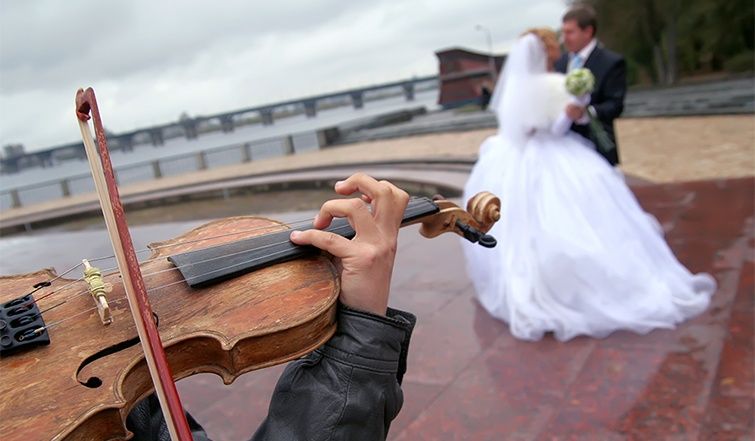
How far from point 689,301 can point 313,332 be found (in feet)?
10.0

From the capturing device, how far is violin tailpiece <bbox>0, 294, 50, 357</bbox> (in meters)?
0.94

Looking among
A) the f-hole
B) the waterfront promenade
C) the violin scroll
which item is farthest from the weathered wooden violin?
the waterfront promenade

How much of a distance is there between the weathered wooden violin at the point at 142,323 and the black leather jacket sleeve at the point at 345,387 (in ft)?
0.18

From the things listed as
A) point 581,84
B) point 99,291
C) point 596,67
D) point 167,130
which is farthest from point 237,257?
point 167,130

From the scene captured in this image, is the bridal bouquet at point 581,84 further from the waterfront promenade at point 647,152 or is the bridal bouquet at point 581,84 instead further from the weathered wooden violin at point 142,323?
the waterfront promenade at point 647,152

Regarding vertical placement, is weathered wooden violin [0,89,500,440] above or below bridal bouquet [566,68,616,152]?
below

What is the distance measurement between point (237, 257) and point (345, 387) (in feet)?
1.17

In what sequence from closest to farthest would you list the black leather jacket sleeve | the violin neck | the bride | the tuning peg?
the black leather jacket sleeve
the violin neck
the tuning peg
the bride

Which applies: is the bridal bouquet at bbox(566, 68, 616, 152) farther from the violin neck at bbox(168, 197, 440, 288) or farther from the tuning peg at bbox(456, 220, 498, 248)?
the violin neck at bbox(168, 197, 440, 288)

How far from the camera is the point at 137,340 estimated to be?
3.27 ft

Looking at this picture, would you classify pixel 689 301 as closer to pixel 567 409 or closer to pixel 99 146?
pixel 567 409

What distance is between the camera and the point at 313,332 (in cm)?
105

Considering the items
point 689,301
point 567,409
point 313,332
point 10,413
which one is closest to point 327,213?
point 313,332

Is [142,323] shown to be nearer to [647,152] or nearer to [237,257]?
[237,257]
